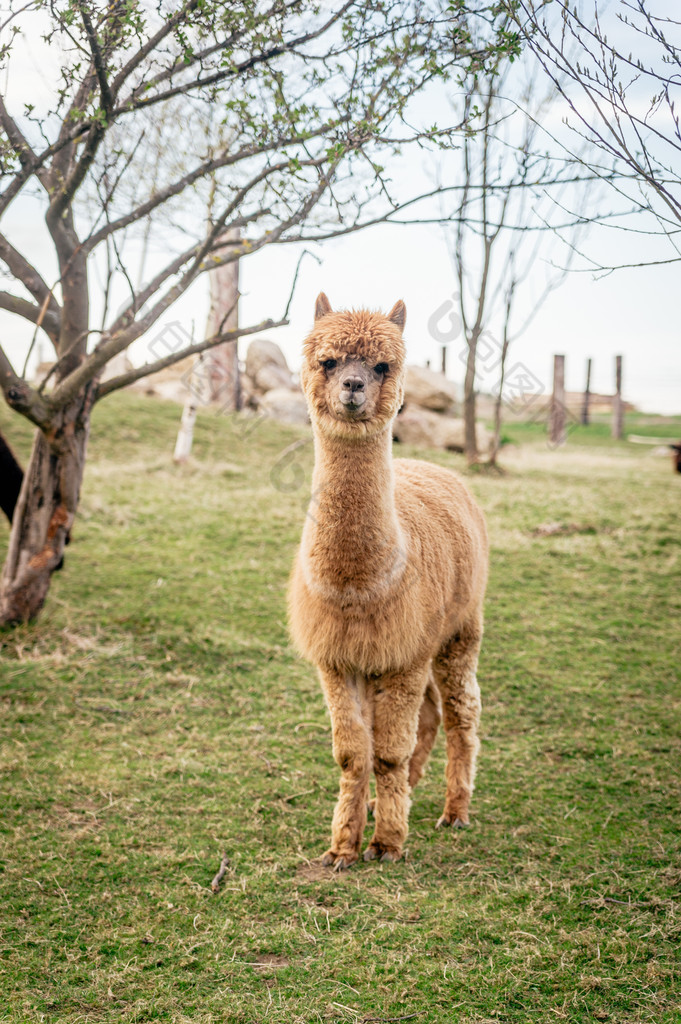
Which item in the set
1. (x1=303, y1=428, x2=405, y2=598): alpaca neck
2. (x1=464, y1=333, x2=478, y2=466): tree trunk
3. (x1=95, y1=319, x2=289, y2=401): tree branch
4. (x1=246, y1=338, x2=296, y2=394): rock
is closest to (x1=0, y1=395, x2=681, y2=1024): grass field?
(x1=303, y1=428, x2=405, y2=598): alpaca neck

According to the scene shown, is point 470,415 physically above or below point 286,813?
above

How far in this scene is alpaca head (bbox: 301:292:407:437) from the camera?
3166 mm

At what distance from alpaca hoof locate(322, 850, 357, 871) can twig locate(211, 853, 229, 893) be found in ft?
1.36

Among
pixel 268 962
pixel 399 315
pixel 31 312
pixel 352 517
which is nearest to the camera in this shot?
pixel 268 962

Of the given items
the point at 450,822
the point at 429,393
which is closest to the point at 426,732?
the point at 450,822

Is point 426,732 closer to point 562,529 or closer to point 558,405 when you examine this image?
point 562,529

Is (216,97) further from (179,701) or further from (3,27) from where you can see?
(179,701)

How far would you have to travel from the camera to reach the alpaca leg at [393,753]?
353cm

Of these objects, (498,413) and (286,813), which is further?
(498,413)

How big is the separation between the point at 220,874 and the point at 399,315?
2444 mm

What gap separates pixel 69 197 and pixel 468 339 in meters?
8.77

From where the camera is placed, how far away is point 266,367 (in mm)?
17578

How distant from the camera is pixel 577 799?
13.9ft

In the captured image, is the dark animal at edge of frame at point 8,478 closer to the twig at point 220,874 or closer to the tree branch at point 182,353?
the tree branch at point 182,353
